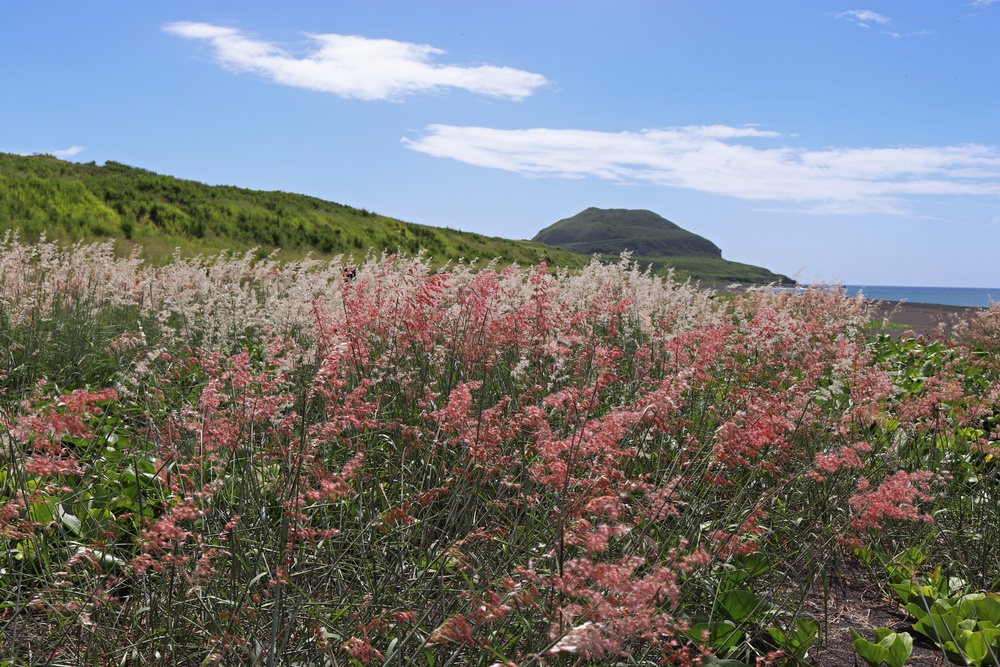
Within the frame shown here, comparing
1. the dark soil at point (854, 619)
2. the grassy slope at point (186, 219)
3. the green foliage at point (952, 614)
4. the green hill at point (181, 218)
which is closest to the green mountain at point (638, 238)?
the grassy slope at point (186, 219)

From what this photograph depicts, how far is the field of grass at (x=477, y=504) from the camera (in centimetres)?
206

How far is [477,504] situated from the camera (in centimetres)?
289

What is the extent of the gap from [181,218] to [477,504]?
22229 millimetres

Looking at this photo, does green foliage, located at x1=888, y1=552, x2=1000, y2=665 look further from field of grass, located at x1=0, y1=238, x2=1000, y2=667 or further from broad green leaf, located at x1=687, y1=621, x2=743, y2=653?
broad green leaf, located at x1=687, y1=621, x2=743, y2=653

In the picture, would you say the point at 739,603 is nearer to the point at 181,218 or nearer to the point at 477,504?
the point at 477,504

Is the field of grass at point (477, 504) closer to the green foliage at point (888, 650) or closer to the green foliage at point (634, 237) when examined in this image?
the green foliage at point (888, 650)

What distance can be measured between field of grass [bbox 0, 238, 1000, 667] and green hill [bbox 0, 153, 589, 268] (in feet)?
41.0

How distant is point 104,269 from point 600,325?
550 centimetres

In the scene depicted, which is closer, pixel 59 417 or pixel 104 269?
pixel 59 417

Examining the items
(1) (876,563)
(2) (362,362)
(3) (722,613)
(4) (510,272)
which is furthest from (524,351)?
(4) (510,272)

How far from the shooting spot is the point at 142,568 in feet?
5.99

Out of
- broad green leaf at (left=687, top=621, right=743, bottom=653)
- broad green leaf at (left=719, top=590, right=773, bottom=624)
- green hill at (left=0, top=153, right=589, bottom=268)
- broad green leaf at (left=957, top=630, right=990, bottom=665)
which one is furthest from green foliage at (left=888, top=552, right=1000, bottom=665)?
green hill at (left=0, top=153, right=589, bottom=268)

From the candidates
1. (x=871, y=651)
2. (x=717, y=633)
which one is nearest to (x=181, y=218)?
(x=717, y=633)

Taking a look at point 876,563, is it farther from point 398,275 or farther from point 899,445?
point 398,275
